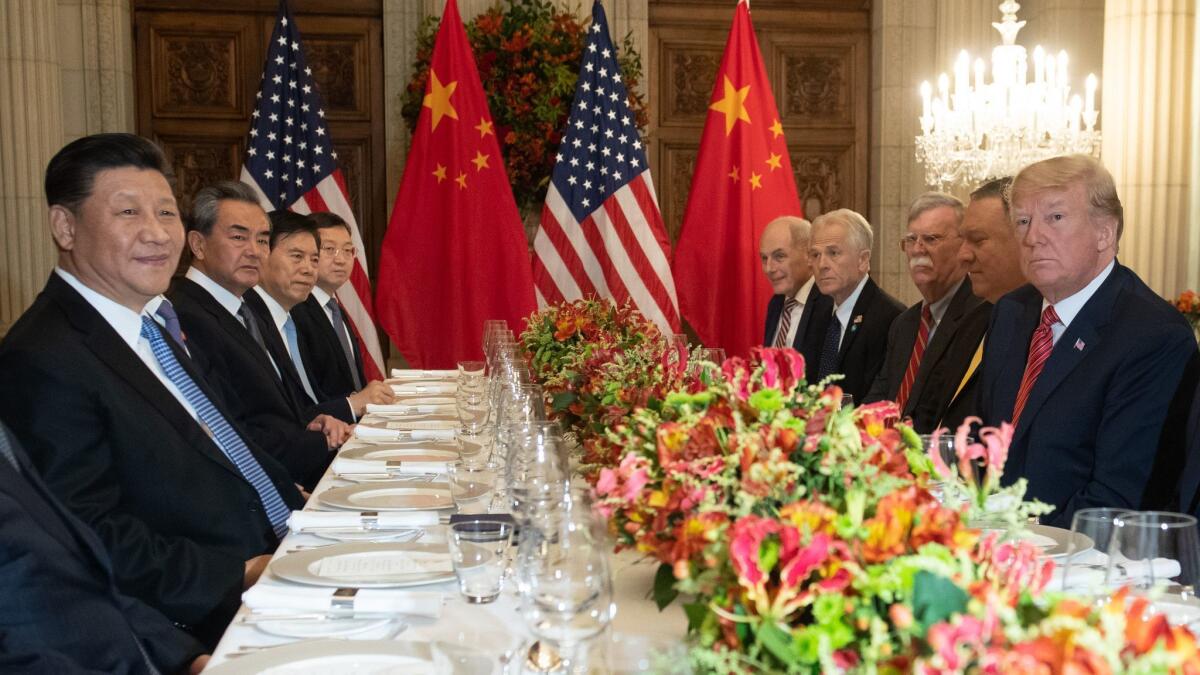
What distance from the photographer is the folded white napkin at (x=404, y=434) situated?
344 cm

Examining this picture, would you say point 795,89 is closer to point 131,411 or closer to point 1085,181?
point 1085,181

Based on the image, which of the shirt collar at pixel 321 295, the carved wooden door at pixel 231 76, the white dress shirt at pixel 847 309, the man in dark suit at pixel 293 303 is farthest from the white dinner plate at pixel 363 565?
the carved wooden door at pixel 231 76

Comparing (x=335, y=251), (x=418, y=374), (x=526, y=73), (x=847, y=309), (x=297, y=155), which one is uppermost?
(x=526, y=73)

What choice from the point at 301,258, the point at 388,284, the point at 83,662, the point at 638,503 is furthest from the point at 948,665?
the point at 388,284

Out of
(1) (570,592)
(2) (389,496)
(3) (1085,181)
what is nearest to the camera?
(1) (570,592)

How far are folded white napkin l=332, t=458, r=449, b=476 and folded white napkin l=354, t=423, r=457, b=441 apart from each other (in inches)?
21.3

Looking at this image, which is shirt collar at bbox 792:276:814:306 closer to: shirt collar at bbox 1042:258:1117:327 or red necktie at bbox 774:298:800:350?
red necktie at bbox 774:298:800:350

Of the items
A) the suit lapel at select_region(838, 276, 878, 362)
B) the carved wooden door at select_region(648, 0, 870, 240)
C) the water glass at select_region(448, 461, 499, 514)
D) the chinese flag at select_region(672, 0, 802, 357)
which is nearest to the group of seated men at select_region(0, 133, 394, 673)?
the water glass at select_region(448, 461, 499, 514)

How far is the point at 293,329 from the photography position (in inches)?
195

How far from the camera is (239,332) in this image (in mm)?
3736

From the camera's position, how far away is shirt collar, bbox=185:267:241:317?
3844 millimetres

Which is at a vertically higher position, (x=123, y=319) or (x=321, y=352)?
(x=123, y=319)

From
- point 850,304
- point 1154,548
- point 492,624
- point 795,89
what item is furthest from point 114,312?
point 795,89

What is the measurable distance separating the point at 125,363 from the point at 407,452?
2.93 ft
